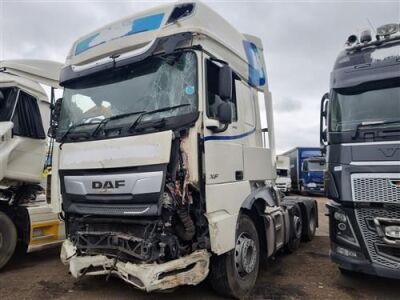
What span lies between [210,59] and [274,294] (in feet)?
10.1

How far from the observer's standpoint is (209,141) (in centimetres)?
413

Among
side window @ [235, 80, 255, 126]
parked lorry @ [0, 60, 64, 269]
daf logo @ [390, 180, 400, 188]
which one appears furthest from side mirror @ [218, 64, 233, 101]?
parked lorry @ [0, 60, 64, 269]

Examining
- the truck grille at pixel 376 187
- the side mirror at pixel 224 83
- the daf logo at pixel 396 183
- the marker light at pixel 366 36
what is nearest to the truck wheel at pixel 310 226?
the truck grille at pixel 376 187

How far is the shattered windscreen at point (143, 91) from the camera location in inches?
163

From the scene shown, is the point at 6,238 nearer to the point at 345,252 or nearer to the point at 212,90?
the point at 212,90

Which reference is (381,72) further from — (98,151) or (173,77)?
(98,151)

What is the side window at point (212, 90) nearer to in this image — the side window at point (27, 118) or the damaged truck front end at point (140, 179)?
the damaged truck front end at point (140, 179)

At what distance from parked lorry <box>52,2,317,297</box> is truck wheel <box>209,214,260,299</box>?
0.05 ft

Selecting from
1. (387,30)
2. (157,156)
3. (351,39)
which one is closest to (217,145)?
(157,156)

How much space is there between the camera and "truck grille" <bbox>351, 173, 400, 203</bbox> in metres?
4.47

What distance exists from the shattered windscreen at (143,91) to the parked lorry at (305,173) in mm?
18385

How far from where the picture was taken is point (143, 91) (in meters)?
4.29

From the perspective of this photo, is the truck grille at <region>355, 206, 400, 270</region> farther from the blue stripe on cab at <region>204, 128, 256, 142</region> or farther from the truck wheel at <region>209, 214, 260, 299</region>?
the blue stripe on cab at <region>204, 128, 256, 142</region>

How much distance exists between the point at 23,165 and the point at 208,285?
3760mm
